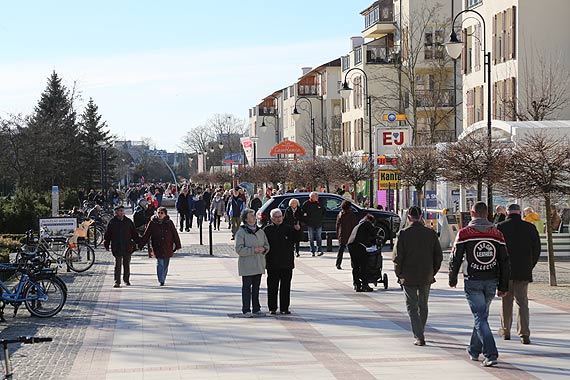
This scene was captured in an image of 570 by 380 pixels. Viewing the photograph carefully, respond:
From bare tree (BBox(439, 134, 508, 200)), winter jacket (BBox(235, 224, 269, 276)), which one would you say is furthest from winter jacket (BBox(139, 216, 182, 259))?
bare tree (BBox(439, 134, 508, 200))

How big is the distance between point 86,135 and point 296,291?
190 ft

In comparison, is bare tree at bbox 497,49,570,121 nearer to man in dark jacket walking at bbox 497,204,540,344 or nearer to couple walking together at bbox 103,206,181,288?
couple walking together at bbox 103,206,181,288

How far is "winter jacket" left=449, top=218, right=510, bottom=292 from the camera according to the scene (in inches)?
453

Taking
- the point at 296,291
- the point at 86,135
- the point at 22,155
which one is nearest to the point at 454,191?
the point at 296,291

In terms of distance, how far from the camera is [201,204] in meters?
41.4

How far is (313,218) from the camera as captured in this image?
2866cm

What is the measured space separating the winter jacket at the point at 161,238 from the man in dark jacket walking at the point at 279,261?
5.38 metres

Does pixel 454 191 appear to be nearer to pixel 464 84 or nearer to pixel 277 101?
pixel 464 84

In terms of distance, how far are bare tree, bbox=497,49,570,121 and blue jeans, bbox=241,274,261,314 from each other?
951 inches

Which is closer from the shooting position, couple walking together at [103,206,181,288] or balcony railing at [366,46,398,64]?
couple walking together at [103,206,181,288]

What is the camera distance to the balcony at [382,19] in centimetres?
7069

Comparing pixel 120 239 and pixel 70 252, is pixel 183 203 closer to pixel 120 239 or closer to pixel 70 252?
pixel 70 252

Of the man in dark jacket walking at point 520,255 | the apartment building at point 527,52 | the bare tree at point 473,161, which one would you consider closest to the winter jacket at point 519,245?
the man in dark jacket walking at point 520,255

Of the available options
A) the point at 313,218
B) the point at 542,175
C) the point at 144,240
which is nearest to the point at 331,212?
the point at 313,218
